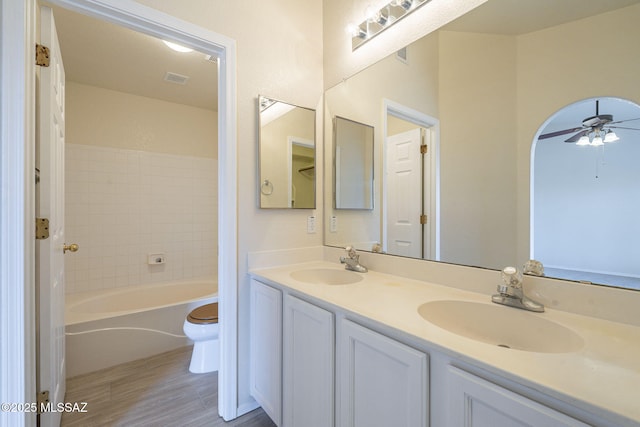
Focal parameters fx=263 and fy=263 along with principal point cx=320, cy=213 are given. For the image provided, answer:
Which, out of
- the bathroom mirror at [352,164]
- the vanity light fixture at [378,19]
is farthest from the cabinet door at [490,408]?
the vanity light fixture at [378,19]

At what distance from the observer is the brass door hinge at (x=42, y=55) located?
44.8 inches

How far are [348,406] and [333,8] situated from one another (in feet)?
7.46

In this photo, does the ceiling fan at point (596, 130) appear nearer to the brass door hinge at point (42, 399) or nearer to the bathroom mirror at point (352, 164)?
the bathroom mirror at point (352, 164)

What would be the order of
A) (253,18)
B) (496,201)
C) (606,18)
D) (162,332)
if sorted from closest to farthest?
(606,18), (496,201), (253,18), (162,332)

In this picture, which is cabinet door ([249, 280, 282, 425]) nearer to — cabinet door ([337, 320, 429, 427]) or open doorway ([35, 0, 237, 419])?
open doorway ([35, 0, 237, 419])

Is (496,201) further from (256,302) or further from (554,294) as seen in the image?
(256,302)

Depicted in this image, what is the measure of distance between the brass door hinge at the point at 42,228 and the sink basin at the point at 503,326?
1.57m

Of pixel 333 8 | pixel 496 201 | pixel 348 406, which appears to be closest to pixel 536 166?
pixel 496 201

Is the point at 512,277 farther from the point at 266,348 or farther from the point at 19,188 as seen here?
the point at 19,188

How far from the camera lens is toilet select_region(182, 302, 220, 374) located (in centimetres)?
192

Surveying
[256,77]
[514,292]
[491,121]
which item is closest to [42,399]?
[256,77]

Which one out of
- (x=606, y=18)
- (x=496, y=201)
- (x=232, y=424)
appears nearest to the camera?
(x=606, y=18)

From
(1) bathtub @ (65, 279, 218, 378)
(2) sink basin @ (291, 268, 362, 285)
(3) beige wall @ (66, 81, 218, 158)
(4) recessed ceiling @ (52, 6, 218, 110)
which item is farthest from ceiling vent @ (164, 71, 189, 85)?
(2) sink basin @ (291, 268, 362, 285)

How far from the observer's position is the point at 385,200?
1.59 metres
